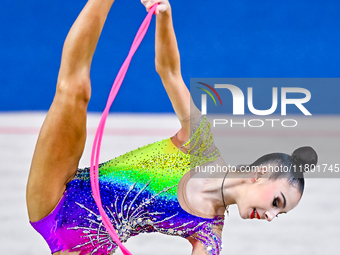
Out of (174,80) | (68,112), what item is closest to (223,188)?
(174,80)

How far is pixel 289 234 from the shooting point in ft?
5.37

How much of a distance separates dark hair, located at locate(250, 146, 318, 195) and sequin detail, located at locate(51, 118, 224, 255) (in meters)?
0.20

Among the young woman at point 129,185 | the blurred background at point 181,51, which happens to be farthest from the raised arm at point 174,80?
the blurred background at point 181,51

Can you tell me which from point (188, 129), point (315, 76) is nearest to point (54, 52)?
point (315, 76)

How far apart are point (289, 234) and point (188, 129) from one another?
27.7 inches

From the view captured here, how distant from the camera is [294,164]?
1104 millimetres

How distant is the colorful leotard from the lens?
1.10 m

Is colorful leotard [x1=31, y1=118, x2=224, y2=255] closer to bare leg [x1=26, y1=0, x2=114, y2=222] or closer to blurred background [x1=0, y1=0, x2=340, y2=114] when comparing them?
bare leg [x1=26, y1=0, x2=114, y2=222]

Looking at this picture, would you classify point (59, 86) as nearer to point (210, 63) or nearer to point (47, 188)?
point (47, 188)

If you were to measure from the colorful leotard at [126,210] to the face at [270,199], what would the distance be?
A: 12 centimetres

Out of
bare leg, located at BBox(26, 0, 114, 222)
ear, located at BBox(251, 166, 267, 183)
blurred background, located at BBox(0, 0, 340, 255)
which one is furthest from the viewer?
blurred background, located at BBox(0, 0, 340, 255)

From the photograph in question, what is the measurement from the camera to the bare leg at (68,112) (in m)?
0.99

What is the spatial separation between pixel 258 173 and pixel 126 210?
0.35 metres

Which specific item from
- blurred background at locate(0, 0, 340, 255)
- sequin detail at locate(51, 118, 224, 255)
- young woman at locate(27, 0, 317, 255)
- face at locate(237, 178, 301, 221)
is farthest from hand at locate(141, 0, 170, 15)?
blurred background at locate(0, 0, 340, 255)
